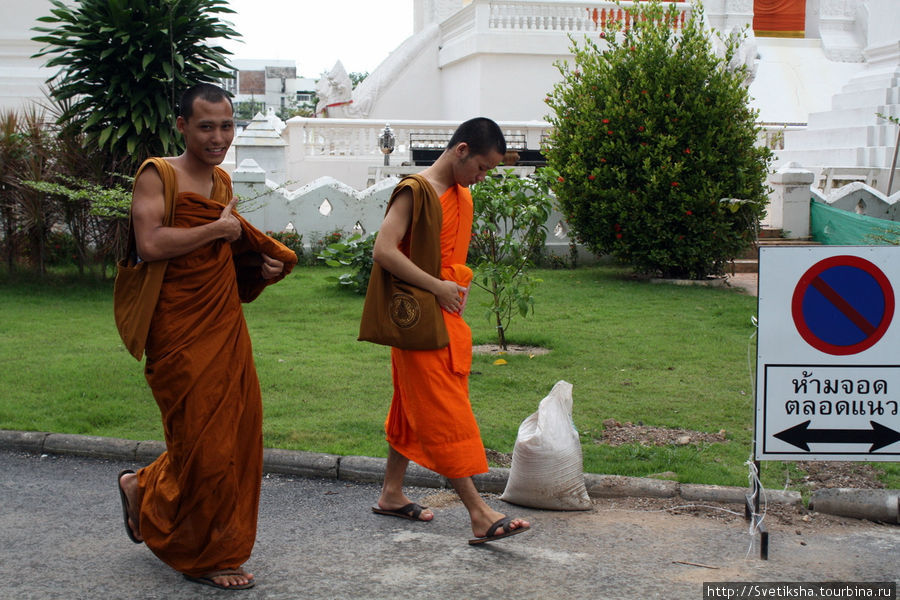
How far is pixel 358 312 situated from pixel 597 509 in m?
5.94

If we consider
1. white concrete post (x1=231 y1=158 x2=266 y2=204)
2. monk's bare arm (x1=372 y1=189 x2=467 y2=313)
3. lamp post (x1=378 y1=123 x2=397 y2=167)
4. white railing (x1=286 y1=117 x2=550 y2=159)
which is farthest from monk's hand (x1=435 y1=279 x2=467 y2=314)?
white railing (x1=286 y1=117 x2=550 y2=159)

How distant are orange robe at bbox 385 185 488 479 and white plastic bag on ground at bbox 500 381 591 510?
1.74 ft

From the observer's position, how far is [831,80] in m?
28.2

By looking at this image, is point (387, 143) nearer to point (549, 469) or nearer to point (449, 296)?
point (549, 469)

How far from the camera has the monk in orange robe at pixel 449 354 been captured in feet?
14.4

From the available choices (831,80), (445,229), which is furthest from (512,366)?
(831,80)

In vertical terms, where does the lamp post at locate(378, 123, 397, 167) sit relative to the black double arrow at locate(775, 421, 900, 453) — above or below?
above

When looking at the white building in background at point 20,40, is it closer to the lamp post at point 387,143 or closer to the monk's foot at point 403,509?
the lamp post at point 387,143

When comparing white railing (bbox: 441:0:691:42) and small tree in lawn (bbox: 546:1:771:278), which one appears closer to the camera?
small tree in lawn (bbox: 546:1:771:278)

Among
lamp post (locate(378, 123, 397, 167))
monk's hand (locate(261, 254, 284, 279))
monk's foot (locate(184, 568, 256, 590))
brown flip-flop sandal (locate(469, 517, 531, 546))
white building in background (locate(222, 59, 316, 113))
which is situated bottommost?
monk's foot (locate(184, 568, 256, 590))

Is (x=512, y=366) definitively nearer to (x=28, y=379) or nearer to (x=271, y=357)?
(x=271, y=357)

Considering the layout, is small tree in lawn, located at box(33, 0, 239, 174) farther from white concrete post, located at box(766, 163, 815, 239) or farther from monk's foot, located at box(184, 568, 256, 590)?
white concrete post, located at box(766, 163, 815, 239)

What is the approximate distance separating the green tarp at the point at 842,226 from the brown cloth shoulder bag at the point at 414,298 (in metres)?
8.90

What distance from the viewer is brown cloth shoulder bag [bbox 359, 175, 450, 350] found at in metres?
4.36
